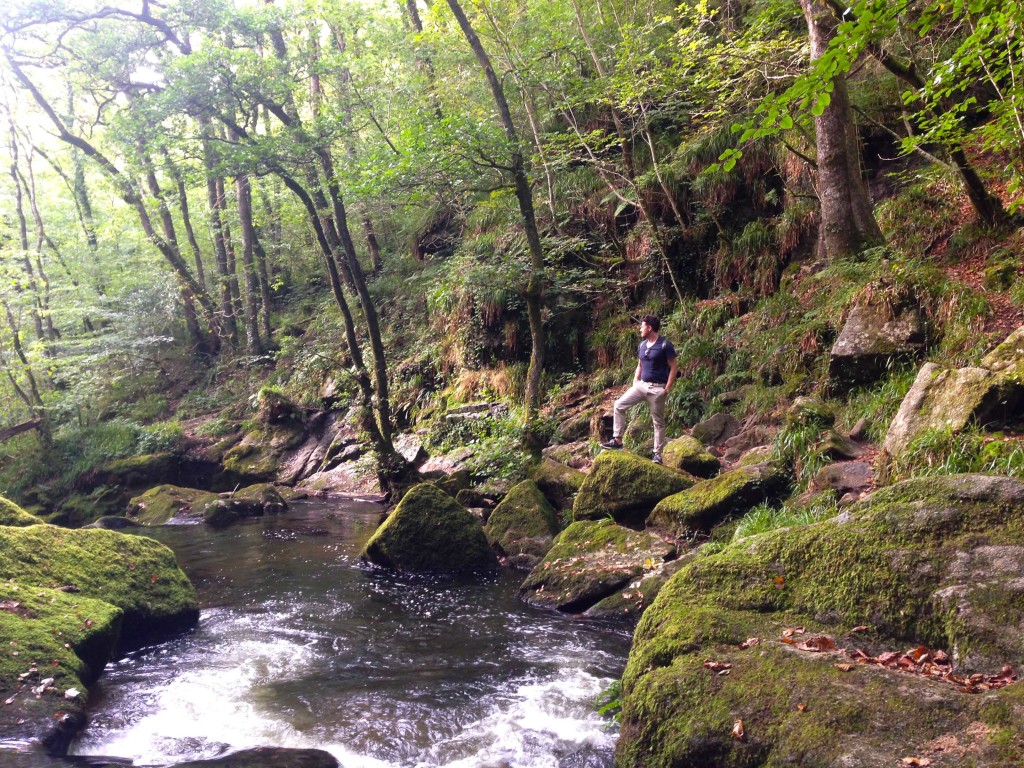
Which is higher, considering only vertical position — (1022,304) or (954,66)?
(954,66)

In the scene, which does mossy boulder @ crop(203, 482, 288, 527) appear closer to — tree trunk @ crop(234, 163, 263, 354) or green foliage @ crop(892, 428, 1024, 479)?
tree trunk @ crop(234, 163, 263, 354)

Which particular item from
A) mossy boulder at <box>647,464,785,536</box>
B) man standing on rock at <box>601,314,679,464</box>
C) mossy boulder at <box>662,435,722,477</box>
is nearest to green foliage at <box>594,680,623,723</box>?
mossy boulder at <box>647,464,785,536</box>

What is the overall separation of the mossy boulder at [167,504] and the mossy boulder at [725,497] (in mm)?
11492

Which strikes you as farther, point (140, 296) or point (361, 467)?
point (140, 296)

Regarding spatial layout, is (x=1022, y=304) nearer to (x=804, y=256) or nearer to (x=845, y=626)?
(x=804, y=256)

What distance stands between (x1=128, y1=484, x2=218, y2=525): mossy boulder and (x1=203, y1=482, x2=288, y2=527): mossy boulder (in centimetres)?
51

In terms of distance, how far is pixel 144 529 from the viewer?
571 inches

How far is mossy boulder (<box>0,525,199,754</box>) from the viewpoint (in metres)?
4.76

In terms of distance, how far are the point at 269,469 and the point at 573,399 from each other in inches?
377

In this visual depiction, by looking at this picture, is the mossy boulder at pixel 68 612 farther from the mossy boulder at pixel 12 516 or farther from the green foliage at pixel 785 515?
the green foliage at pixel 785 515

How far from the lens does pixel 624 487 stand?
27.9 ft

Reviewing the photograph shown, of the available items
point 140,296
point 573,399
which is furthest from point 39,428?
point 573,399

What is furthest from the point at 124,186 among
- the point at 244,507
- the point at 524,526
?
the point at 524,526

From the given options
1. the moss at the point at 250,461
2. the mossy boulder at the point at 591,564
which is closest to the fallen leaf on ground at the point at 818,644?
the mossy boulder at the point at 591,564
